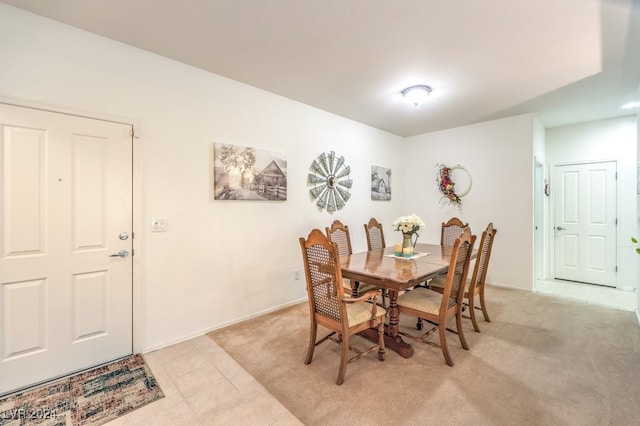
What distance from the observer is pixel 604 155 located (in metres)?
4.45

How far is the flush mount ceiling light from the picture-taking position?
320cm

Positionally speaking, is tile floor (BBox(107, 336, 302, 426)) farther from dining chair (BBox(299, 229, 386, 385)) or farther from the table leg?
the table leg

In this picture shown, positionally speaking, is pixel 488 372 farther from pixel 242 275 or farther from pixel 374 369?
pixel 242 275

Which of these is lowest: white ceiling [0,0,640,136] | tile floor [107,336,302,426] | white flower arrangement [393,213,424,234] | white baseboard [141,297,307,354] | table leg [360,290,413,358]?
tile floor [107,336,302,426]

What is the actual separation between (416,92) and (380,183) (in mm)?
2076

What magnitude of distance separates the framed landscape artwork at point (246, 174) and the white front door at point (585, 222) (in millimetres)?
4824

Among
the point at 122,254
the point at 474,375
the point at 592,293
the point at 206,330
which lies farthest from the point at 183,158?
the point at 592,293

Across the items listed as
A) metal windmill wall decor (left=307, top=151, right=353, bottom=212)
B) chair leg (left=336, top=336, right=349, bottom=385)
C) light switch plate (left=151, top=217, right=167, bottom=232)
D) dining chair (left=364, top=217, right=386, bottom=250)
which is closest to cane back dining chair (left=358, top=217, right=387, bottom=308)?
dining chair (left=364, top=217, right=386, bottom=250)

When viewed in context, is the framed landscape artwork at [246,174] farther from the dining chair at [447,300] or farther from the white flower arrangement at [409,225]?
the dining chair at [447,300]

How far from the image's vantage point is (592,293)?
13.6 feet

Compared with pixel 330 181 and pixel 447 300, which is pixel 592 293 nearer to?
pixel 447 300

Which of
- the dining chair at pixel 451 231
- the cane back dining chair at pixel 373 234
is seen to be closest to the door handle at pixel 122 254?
the cane back dining chair at pixel 373 234

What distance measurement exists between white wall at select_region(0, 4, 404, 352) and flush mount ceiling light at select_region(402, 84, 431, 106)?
130cm

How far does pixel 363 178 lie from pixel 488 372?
10.6 ft
